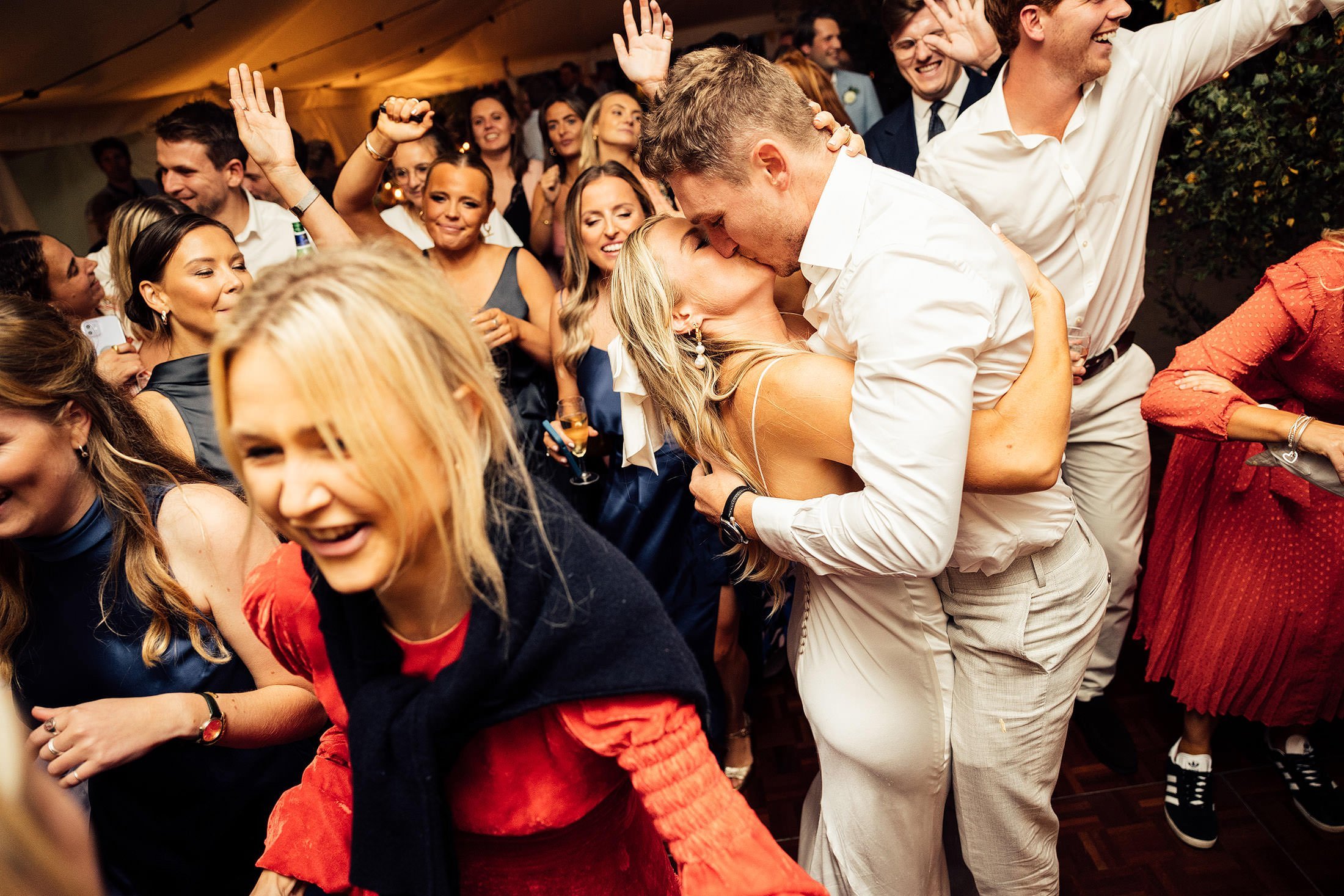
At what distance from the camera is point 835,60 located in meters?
4.42

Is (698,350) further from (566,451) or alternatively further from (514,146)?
(514,146)

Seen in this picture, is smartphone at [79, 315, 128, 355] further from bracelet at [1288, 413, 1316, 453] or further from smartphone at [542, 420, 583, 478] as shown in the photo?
bracelet at [1288, 413, 1316, 453]

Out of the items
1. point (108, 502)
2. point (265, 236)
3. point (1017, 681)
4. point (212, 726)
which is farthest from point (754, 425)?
point (265, 236)

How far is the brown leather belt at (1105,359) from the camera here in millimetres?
2354

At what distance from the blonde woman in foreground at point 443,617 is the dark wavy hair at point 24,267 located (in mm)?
2478

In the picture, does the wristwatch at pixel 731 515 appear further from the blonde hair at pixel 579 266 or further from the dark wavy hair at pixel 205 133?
the dark wavy hair at pixel 205 133

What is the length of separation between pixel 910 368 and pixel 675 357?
501 mm

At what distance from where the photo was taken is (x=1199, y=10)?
85.8 inches

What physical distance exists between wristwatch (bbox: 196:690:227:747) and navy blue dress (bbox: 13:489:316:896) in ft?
0.13

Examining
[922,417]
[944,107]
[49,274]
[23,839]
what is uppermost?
[944,107]

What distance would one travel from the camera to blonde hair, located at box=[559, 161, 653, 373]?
112 inches

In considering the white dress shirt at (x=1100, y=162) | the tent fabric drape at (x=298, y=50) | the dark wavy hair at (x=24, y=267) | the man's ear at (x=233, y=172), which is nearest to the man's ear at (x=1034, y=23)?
the white dress shirt at (x=1100, y=162)

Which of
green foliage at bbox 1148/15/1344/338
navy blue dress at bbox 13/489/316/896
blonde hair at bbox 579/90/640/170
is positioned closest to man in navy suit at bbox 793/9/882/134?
blonde hair at bbox 579/90/640/170

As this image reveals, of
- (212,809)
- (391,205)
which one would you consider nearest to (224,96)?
(391,205)
